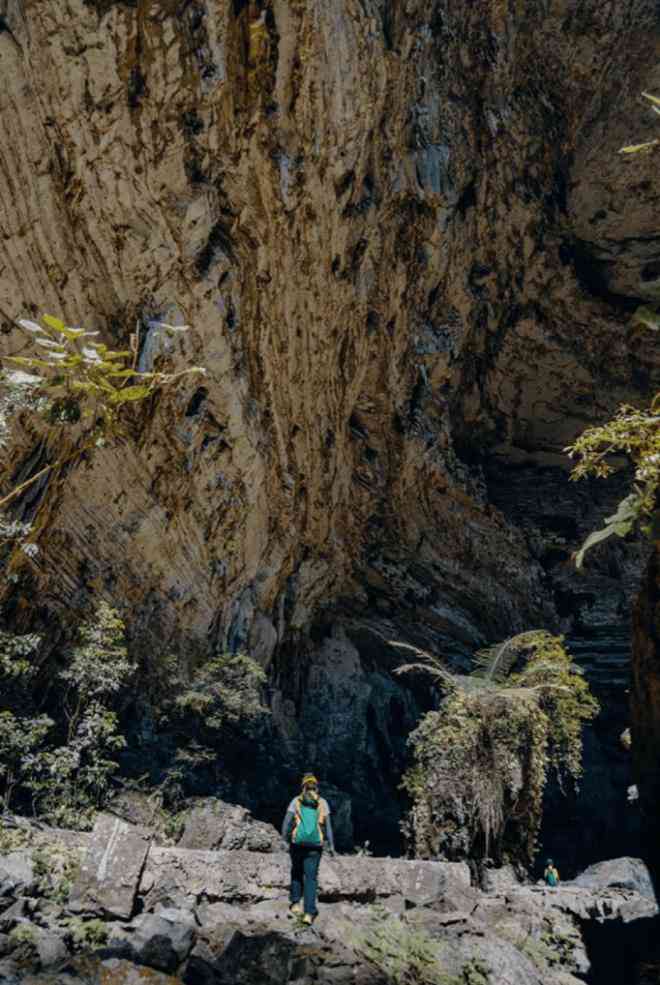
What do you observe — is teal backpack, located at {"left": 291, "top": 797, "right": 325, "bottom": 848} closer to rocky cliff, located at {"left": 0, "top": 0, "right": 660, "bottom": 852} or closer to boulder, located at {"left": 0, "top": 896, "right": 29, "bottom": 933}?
boulder, located at {"left": 0, "top": 896, "right": 29, "bottom": 933}

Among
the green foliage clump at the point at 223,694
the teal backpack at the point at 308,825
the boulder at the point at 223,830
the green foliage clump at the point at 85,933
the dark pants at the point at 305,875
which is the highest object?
the green foliage clump at the point at 223,694

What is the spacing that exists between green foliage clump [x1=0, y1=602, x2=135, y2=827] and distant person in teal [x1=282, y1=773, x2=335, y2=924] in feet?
9.32

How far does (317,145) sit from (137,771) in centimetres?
961

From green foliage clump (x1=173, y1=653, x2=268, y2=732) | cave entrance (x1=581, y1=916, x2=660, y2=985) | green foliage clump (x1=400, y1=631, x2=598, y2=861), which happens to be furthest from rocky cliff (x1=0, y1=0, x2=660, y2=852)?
cave entrance (x1=581, y1=916, x2=660, y2=985)

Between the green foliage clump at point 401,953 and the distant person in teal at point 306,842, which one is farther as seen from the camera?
the distant person in teal at point 306,842

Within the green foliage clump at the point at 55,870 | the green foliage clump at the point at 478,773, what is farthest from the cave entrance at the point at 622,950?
the green foliage clump at the point at 55,870

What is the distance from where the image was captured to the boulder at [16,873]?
13.0ft

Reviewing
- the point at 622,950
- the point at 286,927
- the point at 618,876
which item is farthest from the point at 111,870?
the point at 618,876

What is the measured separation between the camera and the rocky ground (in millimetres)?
3322

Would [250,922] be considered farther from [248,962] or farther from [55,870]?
[55,870]

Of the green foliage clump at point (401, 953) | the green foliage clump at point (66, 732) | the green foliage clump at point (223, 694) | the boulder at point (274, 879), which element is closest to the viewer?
the green foliage clump at point (401, 953)

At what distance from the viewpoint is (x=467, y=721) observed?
30.4ft

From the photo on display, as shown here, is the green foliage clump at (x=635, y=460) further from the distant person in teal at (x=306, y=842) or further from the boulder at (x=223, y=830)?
the boulder at (x=223, y=830)

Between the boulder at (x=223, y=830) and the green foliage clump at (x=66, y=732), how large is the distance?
4.70 feet
